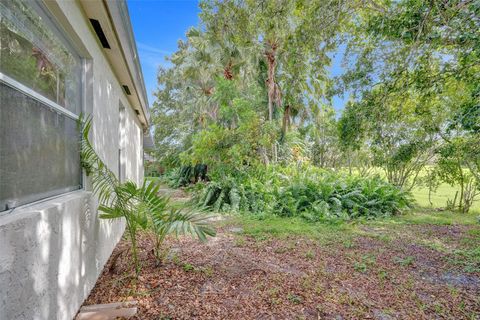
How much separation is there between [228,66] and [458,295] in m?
12.2

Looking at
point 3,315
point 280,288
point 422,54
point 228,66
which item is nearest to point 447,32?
point 422,54

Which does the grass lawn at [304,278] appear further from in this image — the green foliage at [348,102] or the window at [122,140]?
the green foliage at [348,102]

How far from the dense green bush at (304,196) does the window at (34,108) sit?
5084 millimetres

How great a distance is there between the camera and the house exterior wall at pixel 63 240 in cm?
146

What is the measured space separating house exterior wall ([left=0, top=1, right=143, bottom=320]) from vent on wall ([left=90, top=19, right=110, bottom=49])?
0.28 feet

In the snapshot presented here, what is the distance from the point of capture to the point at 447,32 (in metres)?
4.30

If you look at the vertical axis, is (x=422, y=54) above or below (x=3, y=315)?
above

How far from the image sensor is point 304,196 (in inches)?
300

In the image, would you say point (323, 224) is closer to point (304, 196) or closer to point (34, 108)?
point (304, 196)

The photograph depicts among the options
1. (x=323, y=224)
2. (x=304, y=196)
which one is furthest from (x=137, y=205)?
(x=304, y=196)

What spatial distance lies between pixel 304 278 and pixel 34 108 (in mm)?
3294

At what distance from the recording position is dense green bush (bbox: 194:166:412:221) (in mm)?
7199

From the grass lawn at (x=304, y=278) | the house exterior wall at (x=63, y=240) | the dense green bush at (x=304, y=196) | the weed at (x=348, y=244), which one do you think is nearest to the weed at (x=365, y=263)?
the grass lawn at (x=304, y=278)

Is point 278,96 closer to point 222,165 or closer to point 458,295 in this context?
point 222,165
